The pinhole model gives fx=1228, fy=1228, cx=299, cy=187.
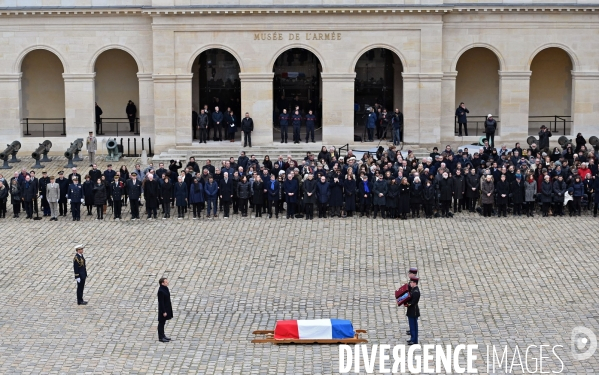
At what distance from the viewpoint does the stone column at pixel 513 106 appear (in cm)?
5072

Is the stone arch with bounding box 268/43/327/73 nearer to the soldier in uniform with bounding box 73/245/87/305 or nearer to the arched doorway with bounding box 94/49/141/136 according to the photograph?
the arched doorway with bounding box 94/49/141/136

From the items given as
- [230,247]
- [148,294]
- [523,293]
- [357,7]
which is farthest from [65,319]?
[357,7]

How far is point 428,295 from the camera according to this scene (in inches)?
1145

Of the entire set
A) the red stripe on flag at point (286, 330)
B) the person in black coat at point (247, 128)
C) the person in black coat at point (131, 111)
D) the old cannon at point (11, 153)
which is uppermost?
the person in black coat at point (131, 111)

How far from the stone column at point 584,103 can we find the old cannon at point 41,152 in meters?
21.5

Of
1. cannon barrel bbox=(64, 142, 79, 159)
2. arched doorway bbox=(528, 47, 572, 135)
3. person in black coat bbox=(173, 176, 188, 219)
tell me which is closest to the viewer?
person in black coat bbox=(173, 176, 188, 219)

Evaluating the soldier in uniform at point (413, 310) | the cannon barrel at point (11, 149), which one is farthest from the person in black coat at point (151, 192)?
the soldier in uniform at point (413, 310)

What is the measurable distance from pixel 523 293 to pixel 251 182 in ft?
38.1

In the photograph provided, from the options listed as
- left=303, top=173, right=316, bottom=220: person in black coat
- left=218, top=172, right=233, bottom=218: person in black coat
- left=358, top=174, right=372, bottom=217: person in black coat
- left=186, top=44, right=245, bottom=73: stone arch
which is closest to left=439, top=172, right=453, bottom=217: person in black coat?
left=358, top=174, right=372, bottom=217: person in black coat

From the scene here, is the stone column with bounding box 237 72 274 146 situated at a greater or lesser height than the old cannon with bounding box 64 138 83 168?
greater

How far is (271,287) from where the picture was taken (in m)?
29.9

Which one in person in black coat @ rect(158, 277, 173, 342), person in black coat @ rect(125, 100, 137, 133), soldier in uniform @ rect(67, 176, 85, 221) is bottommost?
person in black coat @ rect(158, 277, 173, 342)

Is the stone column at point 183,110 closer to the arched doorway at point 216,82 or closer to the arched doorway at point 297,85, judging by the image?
the arched doorway at point 216,82

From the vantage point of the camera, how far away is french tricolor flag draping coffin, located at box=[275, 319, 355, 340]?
25.2 meters
